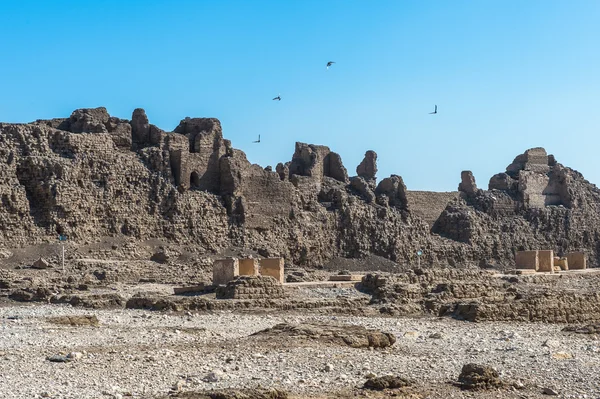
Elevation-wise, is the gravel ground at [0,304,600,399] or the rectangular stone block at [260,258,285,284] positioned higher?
the rectangular stone block at [260,258,285,284]

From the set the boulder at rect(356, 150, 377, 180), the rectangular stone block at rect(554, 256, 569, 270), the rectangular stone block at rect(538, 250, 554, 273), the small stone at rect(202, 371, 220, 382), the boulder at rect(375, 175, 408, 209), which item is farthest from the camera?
the boulder at rect(356, 150, 377, 180)

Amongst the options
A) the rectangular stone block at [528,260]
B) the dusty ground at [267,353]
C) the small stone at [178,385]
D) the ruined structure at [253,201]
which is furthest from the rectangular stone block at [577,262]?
the small stone at [178,385]

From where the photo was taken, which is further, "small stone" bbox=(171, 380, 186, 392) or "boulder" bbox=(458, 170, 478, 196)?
"boulder" bbox=(458, 170, 478, 196)

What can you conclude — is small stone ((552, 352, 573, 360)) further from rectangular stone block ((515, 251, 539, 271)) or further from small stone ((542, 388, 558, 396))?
rectangular stone block ((515, 251, 539, 271))

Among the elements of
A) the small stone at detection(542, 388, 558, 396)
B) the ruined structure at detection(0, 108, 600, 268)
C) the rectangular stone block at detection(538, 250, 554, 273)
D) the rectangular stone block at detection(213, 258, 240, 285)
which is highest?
the ruined structure at detection(0, 108, 600, 268)

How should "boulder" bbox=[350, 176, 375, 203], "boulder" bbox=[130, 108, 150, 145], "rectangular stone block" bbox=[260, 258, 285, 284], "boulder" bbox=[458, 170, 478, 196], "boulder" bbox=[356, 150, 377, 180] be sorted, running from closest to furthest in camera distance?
"rectangular stone block" bbox=[260, 258, 285, 284], "boulder" bbox=[130, 108, 150, 145], "boulder" bbox=[350, 176, 375, 203], "boulder" bbox=[356, 150, 377, 180], "boulder" bbox=[458, 170, 478, 196]

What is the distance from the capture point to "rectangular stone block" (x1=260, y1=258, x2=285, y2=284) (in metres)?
29.0

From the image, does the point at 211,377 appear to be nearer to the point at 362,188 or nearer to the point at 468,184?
the point at 362,188

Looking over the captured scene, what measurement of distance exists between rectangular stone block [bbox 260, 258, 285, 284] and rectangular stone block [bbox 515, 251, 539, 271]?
15.3m

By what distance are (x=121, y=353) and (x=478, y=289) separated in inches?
569

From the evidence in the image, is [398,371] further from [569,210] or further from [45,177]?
[569,210]

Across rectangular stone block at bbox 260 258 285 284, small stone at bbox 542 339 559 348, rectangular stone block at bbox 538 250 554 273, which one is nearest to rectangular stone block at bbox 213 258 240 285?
rectangular stone block at bbox 260 258 285 284

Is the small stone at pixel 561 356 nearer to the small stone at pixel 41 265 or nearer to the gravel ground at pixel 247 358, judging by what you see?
the gravel ground at pixel 247 358

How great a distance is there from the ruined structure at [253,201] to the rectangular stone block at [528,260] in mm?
8725
